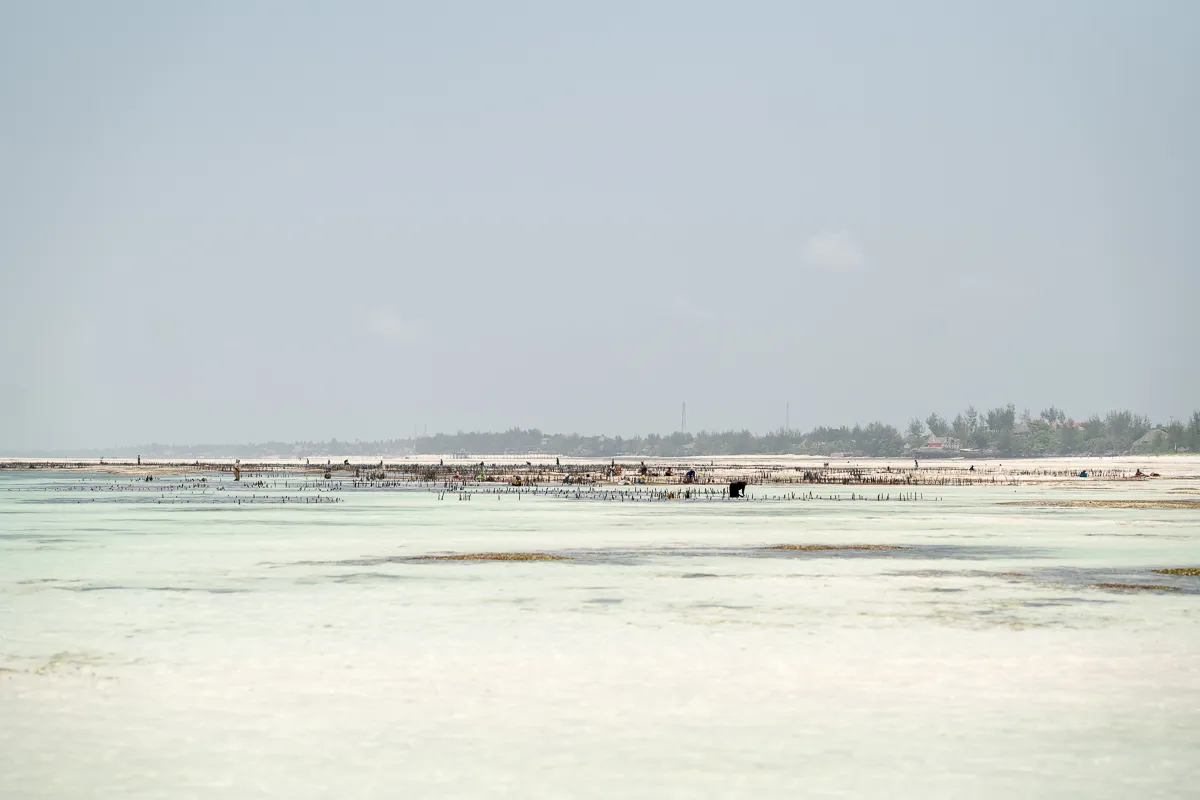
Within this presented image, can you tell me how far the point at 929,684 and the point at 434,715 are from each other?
6154mm

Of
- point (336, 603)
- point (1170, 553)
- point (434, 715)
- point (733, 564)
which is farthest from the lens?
point (1170, 553)

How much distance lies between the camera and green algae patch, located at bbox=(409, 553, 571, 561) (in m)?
33.0

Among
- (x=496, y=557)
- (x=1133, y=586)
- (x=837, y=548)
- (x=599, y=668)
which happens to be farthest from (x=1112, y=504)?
(x=599, y=668)

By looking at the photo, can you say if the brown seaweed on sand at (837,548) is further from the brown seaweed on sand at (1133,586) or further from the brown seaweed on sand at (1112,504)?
the brown seaweed on sand at (1112,504)

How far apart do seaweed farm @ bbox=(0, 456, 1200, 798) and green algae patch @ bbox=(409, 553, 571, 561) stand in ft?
0.75

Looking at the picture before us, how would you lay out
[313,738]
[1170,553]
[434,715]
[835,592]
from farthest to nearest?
[1170,553]
[835,592]
[434,715]
[313,738]

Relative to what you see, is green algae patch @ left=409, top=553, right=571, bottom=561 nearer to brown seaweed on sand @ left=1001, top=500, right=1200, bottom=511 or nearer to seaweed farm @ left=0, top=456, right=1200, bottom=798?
seaweed farm @ left=0, top=456, right=1200, bottom=798

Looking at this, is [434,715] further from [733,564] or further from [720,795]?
[733,564]

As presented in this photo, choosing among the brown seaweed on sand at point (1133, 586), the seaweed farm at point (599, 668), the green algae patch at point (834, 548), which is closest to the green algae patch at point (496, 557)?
the seaweed farm at point (599, 668)

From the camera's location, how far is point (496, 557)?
33.5 metres

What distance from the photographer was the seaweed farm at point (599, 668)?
12.3 meters

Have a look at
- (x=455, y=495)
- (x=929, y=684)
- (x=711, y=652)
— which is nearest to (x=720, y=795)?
(x=929, y=684)

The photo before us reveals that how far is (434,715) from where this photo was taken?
47.8 feet

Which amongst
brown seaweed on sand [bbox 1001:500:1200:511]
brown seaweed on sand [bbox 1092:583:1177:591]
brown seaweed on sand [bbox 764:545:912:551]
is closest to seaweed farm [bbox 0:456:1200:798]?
brown seaweed on sand [bbox 764:545:912:551]
